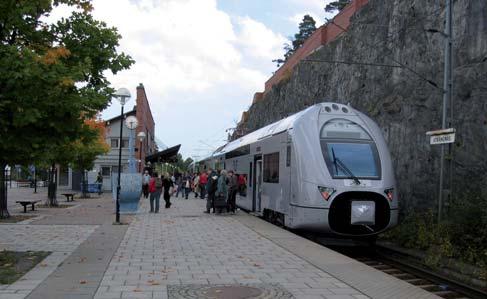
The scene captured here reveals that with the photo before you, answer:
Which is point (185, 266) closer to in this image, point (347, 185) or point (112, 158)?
point (347, 185)

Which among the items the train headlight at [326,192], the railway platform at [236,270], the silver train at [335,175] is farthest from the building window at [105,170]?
the train headlight at [326,192]

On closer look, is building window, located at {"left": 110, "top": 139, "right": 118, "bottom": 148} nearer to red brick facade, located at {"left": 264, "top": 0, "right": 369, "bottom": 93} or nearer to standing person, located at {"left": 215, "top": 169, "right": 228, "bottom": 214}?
red brick facade, located at {"left": 264, "top": 0, "right": 369, "bottom": 93}

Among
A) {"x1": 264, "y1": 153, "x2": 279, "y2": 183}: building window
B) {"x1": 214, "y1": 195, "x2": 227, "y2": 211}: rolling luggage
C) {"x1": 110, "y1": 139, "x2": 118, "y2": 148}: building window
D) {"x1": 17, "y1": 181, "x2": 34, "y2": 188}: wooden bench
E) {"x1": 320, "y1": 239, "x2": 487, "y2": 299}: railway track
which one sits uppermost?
{"x1": 110, "y1": 139, "x2": 118, "y2": 148}: building window

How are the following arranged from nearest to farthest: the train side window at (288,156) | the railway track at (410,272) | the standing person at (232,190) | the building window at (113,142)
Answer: the railway track at (410,272) → the train side window at (288,156) → the standing person at (232,190) → the building window at (113,142)

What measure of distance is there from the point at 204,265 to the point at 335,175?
15.5 ft

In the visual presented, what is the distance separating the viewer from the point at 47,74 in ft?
30.9

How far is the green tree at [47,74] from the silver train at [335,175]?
4.96m

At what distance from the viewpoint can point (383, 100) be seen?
21.5 m

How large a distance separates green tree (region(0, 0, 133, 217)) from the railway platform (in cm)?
260

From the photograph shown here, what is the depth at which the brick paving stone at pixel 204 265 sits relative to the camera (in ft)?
25.9

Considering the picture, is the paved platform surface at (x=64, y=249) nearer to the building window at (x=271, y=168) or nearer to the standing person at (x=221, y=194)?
the standing person at (x=221, y=194)

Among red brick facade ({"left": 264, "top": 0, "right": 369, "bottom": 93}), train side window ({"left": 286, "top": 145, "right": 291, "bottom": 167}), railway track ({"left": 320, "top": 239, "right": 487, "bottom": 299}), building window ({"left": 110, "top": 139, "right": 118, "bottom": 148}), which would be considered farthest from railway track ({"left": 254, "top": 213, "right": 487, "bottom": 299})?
building window ({"left": 110, "top": 139, "right": 118, "bottom": 148})

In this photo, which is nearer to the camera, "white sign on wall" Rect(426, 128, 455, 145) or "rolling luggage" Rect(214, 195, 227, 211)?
"white sign on wall" Rect(426, 128, 455, 145)

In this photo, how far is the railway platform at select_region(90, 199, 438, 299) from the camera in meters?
7.64
